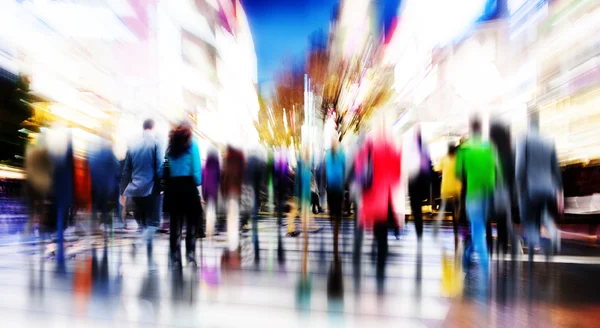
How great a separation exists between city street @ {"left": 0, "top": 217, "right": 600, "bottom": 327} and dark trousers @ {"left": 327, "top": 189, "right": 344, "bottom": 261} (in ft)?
0.87

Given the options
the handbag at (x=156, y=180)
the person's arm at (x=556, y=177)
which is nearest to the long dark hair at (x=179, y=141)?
the handbag at (x=156, y=180)

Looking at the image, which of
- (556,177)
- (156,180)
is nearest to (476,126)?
(556,177)

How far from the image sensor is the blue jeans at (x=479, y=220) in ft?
13.9

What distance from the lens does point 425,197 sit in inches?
203

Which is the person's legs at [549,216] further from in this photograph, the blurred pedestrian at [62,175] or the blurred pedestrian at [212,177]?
the blurred pedestrian at [62,175]

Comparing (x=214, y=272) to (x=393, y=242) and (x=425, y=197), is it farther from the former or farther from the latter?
(x=393, y=242)

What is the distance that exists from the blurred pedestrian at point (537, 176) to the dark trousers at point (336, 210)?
2.12 m

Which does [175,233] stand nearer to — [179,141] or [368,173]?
[179,141]

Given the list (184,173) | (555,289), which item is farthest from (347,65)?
(555,289)

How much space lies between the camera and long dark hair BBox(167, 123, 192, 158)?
14.7 feet

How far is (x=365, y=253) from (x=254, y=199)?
6.77ft

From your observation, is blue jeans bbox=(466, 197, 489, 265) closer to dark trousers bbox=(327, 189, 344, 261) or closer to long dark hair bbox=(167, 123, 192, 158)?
dark trousers bbox=(327, 189, 344, 261)

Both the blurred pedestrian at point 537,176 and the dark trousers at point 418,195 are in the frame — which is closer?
the blurred pedestrian at point 537,176

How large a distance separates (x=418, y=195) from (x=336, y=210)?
1066mm
